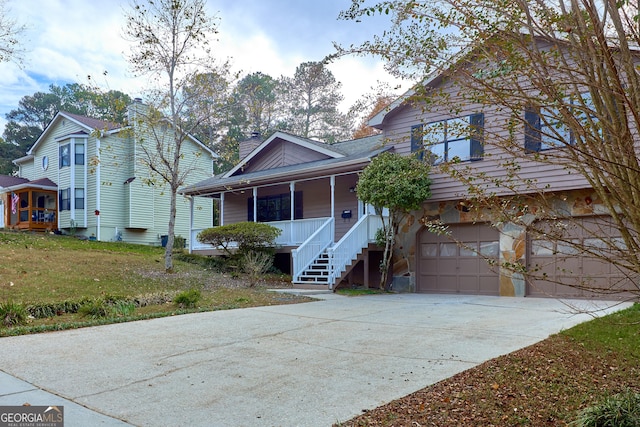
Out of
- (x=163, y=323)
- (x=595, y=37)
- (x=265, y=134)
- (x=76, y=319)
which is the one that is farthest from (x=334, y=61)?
(x=265, y=134)

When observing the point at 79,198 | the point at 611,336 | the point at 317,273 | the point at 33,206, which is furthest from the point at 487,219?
the point at 33,206

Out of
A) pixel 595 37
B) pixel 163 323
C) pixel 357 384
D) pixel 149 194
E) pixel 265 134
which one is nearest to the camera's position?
pixel 595 37

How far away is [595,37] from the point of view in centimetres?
317

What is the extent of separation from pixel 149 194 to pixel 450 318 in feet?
71.6

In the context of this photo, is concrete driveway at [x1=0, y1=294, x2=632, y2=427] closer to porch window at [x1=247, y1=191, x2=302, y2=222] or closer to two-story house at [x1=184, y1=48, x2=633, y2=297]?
two-story house at [x1=184, y1=48, x2=633, y2=297]

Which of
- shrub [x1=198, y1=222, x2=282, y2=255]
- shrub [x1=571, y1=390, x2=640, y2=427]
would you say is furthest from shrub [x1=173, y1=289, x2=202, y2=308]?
shrub [x1=571, y1=390, x2=640, y2=427]

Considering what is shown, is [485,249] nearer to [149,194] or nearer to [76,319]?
[76,319]

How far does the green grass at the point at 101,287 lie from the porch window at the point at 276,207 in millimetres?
3042

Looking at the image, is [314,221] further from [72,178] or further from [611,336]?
[72,178]

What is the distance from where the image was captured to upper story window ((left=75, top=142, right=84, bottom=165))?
87.1ft

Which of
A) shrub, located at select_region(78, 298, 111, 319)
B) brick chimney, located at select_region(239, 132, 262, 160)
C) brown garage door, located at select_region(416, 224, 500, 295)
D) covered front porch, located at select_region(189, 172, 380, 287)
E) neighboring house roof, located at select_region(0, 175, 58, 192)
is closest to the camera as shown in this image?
shrub, located at select_region(78, 298, 111, 319)

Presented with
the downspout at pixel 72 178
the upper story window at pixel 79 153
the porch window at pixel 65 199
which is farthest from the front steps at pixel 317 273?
the upper story window at pixel 79 153

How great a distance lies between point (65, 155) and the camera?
27062 mm

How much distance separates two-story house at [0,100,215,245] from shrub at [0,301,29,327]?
16.8 meters
